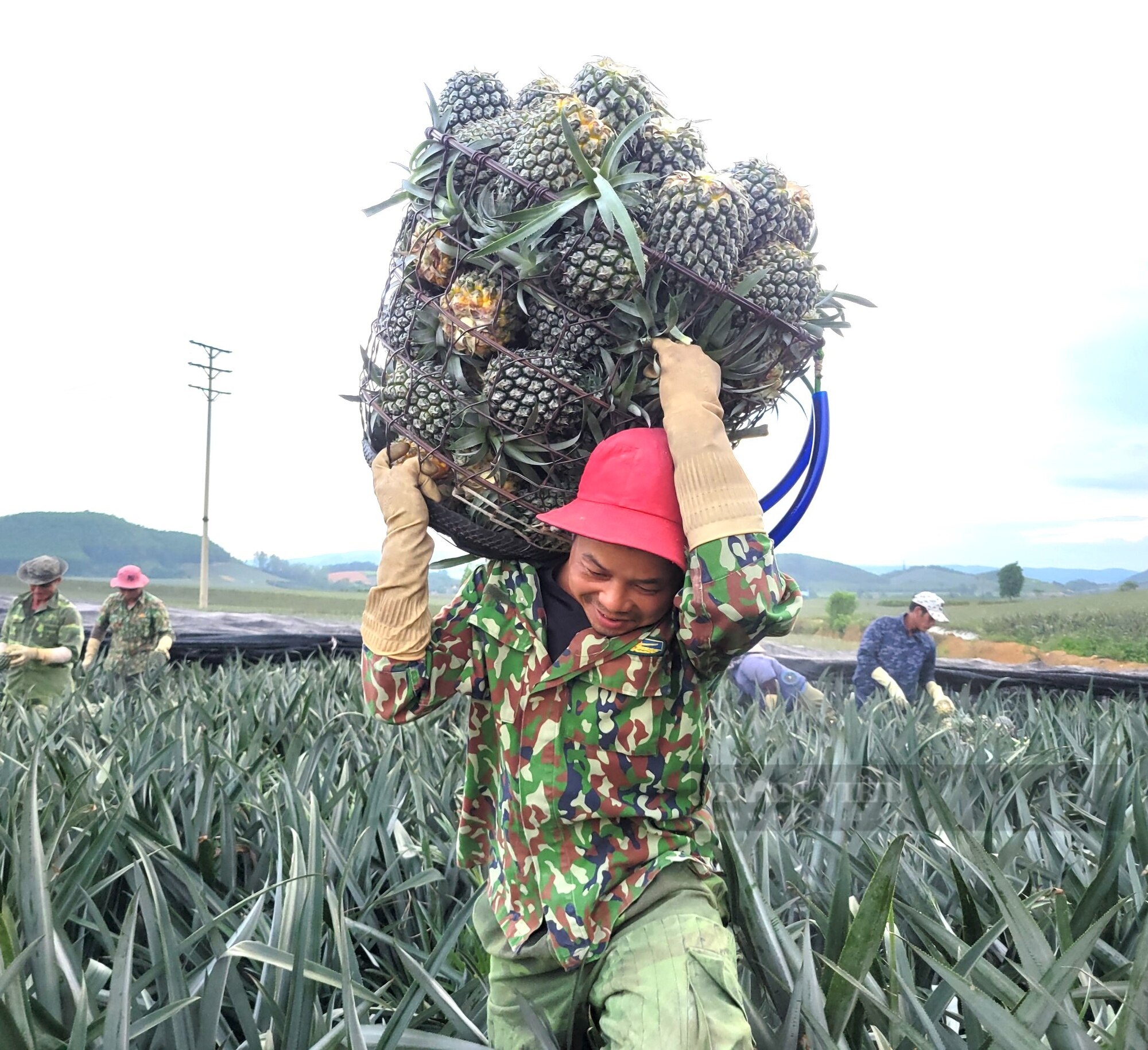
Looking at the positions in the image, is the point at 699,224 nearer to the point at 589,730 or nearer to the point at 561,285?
the point at 561,285

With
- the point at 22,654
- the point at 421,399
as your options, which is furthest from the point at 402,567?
the point at 22,654

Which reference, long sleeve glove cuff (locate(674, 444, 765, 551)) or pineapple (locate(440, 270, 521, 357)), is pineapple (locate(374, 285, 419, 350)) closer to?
pineapple (locate(440, 270, 521, 357))

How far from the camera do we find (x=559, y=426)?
117 cm

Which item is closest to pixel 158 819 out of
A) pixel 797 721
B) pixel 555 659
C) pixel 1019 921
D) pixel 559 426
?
pixel 555 659

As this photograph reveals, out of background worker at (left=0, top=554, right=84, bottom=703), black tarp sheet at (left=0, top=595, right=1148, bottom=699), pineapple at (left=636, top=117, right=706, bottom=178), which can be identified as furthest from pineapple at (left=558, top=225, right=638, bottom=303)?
black tarp sheet at (left=0, top=595, right=1148, bottom=699)

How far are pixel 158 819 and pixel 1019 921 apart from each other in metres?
1.84

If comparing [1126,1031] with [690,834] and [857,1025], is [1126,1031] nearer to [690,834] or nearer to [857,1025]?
[857,1025]

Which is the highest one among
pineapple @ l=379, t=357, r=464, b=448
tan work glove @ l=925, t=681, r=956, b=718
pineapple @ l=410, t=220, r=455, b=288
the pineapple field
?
pineapple @ l=410, t=220, r=455, b=288

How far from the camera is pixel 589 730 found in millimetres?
1279

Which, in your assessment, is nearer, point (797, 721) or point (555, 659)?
point (555, 659)

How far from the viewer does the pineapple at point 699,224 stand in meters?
1.08

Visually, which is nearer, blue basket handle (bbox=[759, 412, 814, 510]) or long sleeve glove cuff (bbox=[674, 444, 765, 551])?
long sleeve glove cuff (bbox=[674, 444, 765, 551])

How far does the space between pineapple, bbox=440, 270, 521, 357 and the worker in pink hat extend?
5.12 meters

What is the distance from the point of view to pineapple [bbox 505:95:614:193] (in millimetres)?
1100
